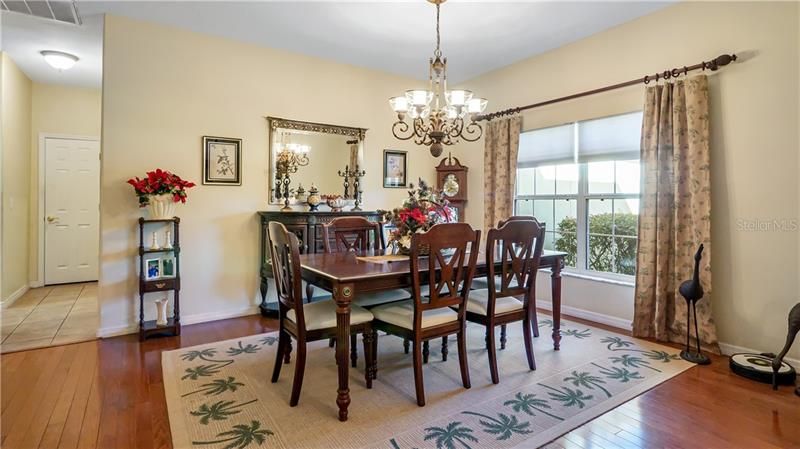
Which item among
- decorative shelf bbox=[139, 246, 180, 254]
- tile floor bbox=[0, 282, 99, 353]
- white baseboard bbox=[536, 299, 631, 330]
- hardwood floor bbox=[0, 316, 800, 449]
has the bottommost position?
hardwood floor bbox=[0, 316, 800, 449]

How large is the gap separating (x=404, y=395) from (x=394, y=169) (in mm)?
3185

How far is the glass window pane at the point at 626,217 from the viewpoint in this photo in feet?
12.1

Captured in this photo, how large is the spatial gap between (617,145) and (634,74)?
0.61 metres

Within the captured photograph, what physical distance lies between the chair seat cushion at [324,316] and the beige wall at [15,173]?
3991 mm

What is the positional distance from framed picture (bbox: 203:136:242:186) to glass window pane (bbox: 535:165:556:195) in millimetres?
3154

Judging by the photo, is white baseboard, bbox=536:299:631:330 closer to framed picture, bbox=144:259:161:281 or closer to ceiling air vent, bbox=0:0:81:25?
framed picture, bbox=144:259:161:281

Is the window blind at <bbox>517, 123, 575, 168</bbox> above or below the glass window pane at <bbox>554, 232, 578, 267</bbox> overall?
above

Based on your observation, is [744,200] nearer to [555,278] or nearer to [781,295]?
[781,295]

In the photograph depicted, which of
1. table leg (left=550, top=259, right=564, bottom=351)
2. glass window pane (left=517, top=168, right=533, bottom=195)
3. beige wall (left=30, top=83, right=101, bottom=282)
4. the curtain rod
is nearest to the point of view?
the curtain rod

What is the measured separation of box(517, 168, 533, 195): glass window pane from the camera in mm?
4625

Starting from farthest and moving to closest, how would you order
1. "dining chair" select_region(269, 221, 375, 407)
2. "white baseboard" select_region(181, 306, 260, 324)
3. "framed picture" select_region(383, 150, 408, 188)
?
"framed picture" select_region(383, 150, 408, 188), "white baseboard" select_region(181, 306, 260, 324), "dining chair" select_region(269, 221, 375, 407)

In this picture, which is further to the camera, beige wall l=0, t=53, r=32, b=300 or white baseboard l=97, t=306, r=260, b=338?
beige wall l=0, t=53, r=32, b=300

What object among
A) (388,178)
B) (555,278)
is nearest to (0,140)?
(388,178)

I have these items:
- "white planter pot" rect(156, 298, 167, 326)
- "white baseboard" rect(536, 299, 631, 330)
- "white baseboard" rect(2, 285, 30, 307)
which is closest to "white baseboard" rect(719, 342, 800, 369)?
"white baseboard" rect(536, 299, 631, 330)
